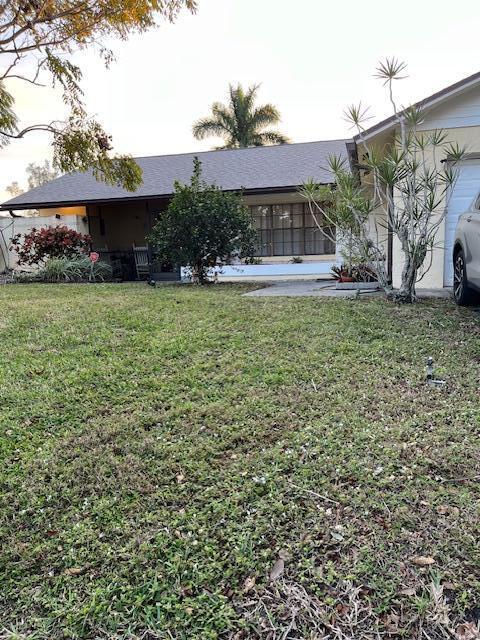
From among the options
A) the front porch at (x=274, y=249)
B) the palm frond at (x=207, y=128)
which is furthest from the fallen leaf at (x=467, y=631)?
the palm frond at (x=207, y=128)

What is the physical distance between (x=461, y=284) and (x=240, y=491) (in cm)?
525

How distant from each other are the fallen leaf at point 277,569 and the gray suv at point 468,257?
471 centimetres

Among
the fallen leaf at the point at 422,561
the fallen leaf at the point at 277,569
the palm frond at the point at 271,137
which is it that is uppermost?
the palm frond at the point at 271,137

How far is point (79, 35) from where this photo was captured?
10.8 m

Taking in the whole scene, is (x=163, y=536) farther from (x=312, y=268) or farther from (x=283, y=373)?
(x=312, y=268)

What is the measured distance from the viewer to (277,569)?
6.41 feet

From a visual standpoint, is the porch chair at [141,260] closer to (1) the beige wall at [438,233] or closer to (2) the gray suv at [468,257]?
(1) the beige wall at [438,233]

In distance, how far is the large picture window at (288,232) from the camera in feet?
47.9

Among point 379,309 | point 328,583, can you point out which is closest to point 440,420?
point 328,583

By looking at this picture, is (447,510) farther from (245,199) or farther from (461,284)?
(245,199)

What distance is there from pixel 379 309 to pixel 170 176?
11.4m

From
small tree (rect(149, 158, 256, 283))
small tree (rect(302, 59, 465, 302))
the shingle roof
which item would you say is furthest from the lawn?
the shingle roof

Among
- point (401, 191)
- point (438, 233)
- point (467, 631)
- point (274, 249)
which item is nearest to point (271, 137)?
point (274, 249)

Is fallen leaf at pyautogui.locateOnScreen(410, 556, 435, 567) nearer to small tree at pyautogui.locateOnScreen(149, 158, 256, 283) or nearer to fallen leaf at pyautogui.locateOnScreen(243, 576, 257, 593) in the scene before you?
fallen leaf at pyautogui.locateOnScreen(243, 576, 257, 593)
